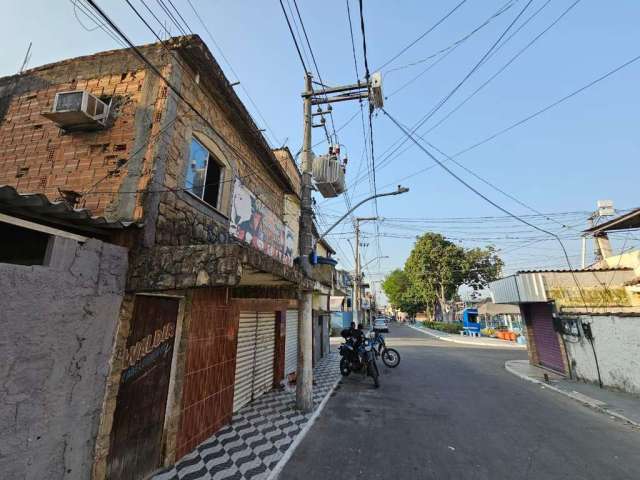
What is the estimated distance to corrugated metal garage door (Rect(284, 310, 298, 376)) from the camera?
32.1 ft

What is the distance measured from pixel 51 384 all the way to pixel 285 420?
4.55 m

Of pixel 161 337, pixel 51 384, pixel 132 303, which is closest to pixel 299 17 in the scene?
pixel 132 303

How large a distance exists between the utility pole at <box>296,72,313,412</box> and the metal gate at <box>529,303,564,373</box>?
1038cm

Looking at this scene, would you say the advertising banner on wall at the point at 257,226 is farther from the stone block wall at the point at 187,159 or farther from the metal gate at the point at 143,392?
the metal gate at the point at 143,392

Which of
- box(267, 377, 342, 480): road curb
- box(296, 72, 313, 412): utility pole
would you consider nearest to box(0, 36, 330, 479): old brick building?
box(296, 72, 313, 412): utility pole

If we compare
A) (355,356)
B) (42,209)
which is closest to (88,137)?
(42,209)

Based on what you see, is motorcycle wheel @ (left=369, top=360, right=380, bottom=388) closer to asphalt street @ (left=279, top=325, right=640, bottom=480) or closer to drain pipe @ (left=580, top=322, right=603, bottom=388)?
asphalt street @ (left=279, top=325, right=640, bottom=480)

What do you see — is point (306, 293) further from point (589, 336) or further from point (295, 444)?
point (589, 336)

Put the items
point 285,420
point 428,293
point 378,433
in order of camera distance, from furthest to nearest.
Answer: point 428,293, point 285,420, point 378,433

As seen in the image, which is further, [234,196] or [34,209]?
[234,196]

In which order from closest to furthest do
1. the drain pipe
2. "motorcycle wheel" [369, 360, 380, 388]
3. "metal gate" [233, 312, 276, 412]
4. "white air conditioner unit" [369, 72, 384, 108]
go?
"metal gate" [233, 312, 276, 412]
"white air conditioner unit" [369, 72, 384, 108]
"motorcycle wheel" [369, 360, 380, 388]
the drain pipe

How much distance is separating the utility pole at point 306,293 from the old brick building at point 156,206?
1.47 metres

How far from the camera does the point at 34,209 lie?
275 centimetres

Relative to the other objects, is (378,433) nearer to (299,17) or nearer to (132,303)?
(132,303)
